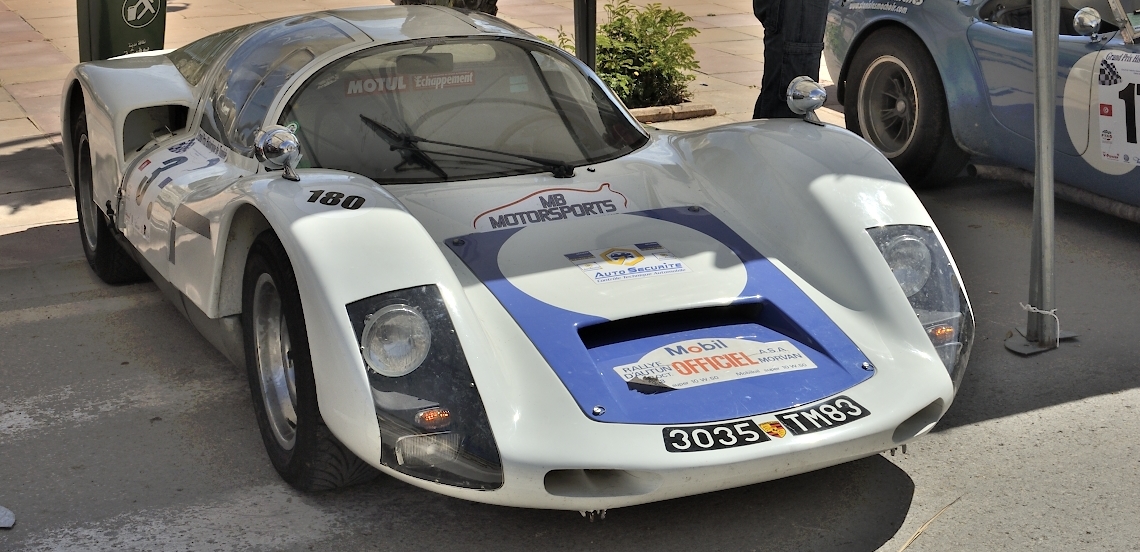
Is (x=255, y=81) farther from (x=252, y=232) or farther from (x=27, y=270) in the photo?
(x=27, y=270)

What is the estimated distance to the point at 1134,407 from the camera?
152 inches

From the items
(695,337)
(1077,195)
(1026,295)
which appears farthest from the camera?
(1077,195)

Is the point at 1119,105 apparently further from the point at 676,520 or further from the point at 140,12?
the point at 140,12

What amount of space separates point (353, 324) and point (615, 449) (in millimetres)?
711

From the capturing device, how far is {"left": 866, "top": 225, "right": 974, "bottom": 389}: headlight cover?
335cm

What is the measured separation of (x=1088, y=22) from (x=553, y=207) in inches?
117

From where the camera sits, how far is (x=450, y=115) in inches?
160

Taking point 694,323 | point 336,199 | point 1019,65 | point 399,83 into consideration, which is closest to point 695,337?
point 694,323

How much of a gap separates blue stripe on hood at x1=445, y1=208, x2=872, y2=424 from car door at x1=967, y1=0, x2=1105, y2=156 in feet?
8.29

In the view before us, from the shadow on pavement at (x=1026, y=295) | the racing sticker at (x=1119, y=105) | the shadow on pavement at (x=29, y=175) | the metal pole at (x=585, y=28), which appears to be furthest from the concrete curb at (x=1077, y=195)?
the shadow on pavement at (x=29, y=175)

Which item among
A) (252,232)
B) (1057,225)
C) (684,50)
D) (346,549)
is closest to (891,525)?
(346,549)

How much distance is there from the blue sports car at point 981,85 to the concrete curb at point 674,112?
1.14 m

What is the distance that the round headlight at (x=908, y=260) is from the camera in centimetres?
350

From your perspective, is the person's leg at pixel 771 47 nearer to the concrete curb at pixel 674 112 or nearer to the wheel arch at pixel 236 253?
the concrete curb at pixel 674 112
